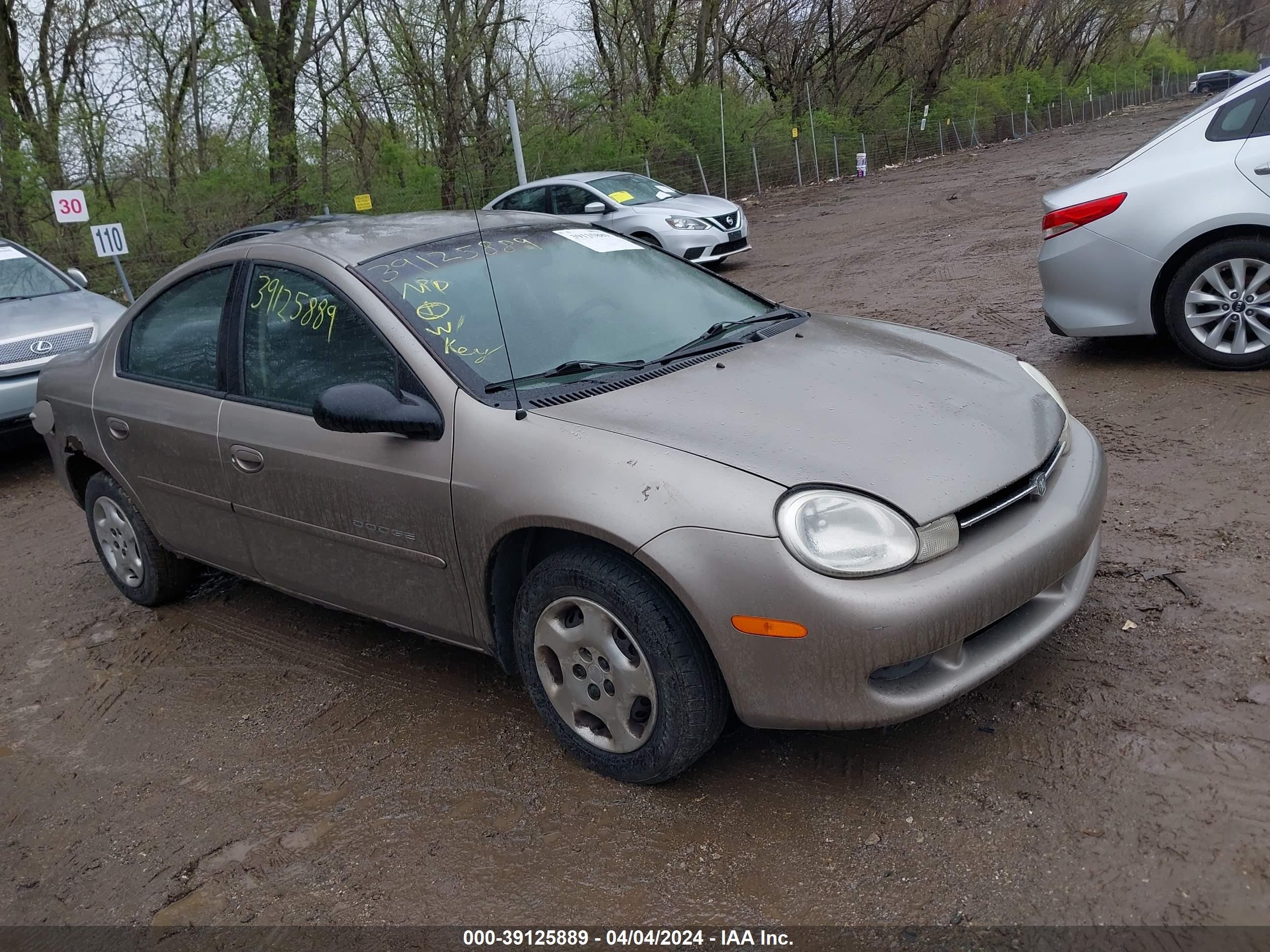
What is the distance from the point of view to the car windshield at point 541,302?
3330 millimetres

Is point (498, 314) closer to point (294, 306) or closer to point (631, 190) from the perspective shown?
point (294, 306)

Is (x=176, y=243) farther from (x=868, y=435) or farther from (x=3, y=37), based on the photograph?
(x=868, y=435)

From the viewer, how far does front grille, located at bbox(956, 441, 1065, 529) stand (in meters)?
2.72

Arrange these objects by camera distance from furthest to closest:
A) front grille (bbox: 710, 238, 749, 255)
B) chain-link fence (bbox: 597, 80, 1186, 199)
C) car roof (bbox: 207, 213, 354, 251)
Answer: chain-link fence (bbox: 597, 80, 1186, 199) < front grille (bbox: 710, 238, 749, 255) < car roof (bbox: 207, 213, 354, 251)

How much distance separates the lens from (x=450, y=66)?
69.1 feet

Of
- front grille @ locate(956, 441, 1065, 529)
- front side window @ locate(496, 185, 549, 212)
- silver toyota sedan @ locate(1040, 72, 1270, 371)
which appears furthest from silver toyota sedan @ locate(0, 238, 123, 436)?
front side window @ locate(496, 185, 549, 212)

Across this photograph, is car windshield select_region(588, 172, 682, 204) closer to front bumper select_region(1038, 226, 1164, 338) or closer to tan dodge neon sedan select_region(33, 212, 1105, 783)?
front bumper select_region(1038, 226, 1164, 338)

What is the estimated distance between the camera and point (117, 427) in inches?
173

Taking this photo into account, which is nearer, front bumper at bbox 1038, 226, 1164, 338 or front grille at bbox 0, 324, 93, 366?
front bumper at bbox 1038, 226, 1164, 338

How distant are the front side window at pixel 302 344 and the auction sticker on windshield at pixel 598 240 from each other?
3.16 feet

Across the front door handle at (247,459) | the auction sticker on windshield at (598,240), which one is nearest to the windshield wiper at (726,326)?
the auction sticker on windshield at (598,240)

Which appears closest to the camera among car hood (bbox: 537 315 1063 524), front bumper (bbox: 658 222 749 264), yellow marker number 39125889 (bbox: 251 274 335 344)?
car hood (bbox: 537 315 1063 524)

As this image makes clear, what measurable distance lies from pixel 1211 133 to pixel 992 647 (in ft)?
14.1

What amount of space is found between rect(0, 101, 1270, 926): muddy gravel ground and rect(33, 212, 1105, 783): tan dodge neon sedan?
1.04ft
